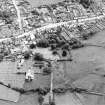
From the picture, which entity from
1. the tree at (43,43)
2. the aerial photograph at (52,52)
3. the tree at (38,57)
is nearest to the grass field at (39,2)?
the aerial photograph at (52,52)

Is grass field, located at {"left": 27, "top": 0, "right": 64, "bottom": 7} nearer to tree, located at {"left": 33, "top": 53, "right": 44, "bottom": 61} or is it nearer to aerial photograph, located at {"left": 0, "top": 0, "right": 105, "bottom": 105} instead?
aerial photograph, located at {"left": 0, "top": 0, "right": 105, "bottom": 105}

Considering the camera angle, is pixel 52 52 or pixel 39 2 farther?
pixel 39 2

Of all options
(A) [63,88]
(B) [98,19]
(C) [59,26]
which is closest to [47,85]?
(A) [63,88]

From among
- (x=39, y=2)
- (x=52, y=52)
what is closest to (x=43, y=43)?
(x=52, y=52)

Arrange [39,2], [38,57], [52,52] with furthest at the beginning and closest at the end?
[39,2], [52,52], [38,57]

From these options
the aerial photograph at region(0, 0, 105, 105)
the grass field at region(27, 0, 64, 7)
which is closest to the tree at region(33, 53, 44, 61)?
the aerial photograph at region(0, 0, 105, 105)

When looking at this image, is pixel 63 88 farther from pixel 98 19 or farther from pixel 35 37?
pixel 98 19

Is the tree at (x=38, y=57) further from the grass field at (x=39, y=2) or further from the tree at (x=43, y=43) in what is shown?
the grass field at (x=39, y=2)

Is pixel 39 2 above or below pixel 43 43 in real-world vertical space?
above

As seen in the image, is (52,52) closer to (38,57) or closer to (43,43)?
(43,43)
